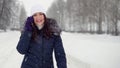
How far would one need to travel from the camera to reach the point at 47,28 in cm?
444

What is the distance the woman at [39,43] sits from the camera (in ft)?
14.3

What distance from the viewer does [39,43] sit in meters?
4.40

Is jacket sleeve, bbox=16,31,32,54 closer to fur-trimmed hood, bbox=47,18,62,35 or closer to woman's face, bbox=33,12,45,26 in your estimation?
woman's face, bbox=33,12,45,26

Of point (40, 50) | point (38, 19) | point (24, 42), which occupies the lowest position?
point (40, 50)

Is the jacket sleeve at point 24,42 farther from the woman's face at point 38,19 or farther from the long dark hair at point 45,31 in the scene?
A: the woman's face at point 38,19

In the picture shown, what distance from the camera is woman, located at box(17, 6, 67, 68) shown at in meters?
4.37

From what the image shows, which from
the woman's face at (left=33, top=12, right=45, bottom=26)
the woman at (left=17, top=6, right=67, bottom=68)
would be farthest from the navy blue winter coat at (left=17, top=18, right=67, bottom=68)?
the woman's face at (left=33, top=12, right=45, bottom=26)

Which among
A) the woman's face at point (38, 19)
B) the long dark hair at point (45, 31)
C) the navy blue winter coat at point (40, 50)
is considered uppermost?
the woman's face at point (38, 19)

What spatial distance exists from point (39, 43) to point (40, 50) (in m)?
0.10

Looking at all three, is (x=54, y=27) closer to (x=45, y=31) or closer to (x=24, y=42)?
(x=45, y=31)

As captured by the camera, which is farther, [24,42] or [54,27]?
[54,27]

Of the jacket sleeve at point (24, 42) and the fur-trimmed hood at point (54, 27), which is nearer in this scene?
the jacket sleeve at point (24, 42)

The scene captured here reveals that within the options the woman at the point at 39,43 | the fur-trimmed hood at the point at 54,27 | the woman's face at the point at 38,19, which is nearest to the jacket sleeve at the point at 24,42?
the woman at the point at 39,43

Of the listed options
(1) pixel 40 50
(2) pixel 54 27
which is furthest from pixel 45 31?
(1) pixel 40 50
